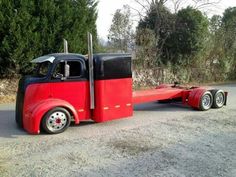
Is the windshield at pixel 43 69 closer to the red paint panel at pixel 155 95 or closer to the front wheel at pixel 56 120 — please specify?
the front wheel at pixel 56 120

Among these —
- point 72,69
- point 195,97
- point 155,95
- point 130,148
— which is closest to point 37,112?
point 72,69

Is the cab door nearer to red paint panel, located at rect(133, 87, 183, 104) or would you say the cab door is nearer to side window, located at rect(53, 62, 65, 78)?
side window, located at rect(53, 62, 65, 78)

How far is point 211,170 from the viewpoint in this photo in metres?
5.55

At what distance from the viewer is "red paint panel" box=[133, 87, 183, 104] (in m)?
9.80

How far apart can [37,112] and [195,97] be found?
5.07 m

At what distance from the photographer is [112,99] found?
8.66 meters

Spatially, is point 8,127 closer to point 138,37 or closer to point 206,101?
point 206,101

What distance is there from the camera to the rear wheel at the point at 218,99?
1086 centimetres

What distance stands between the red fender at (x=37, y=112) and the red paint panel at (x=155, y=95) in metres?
2.45

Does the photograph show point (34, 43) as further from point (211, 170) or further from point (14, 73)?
point (211, 170)

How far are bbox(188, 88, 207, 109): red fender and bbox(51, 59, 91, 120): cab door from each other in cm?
362

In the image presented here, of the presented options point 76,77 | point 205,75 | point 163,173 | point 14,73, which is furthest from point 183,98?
point 205,75

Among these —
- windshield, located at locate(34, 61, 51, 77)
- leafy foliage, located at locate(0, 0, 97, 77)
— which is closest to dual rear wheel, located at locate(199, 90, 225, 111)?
windshield, located at locate(34, 61, 51, 77)

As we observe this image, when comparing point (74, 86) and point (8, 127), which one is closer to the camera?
point (74, 86)
